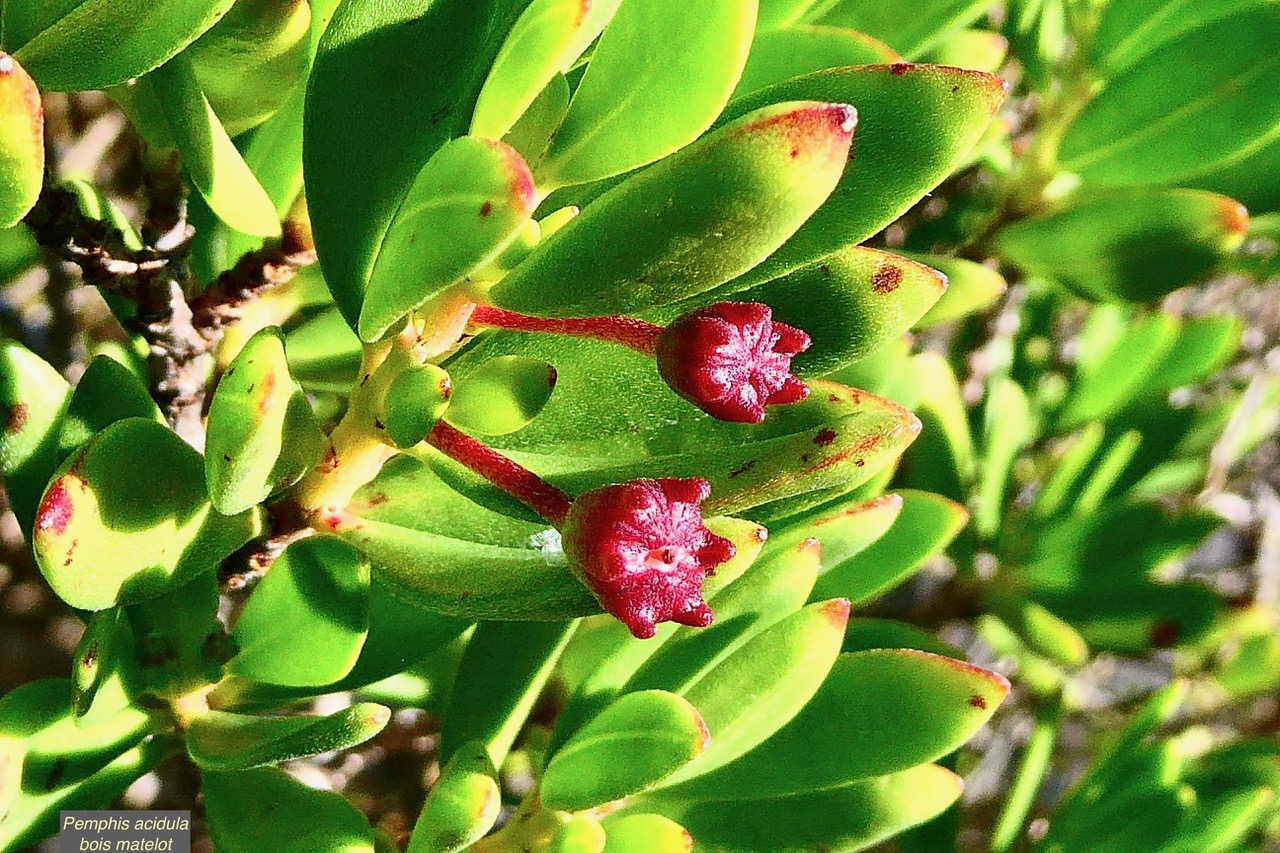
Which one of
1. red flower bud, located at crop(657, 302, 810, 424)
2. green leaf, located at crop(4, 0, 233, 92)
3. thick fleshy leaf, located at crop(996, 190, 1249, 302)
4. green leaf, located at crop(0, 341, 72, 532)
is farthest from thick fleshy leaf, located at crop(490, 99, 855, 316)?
thick fleshy leaf, located at crop(996, 190, 1249, 302)

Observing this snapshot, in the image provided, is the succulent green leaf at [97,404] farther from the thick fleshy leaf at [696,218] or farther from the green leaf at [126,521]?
the thick fleshy leaf at [696,218]

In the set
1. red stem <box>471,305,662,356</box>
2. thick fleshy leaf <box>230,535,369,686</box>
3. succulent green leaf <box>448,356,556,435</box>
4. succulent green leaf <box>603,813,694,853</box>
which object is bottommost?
succulent green leaf <box>603,813,694,853</box>

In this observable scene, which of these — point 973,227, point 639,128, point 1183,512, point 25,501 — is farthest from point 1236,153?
point 25,501

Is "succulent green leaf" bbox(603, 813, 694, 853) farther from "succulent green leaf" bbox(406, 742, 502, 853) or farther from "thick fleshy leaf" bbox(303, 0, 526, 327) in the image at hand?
"thick fleshy leaf" bbox(303, 0, 526, 327)

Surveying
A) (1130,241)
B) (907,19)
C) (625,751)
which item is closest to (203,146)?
(625,751)

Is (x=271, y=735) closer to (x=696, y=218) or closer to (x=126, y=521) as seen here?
(x=126, y=521)

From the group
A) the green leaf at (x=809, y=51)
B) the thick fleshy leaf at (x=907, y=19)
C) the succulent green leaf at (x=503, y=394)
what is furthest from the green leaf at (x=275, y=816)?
the thick fleshy leaf at (x=907, y=19)
